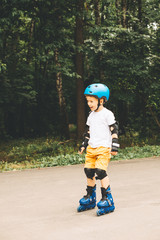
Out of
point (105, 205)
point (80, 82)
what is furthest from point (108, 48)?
point (105, 205)

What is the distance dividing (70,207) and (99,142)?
1036 mm

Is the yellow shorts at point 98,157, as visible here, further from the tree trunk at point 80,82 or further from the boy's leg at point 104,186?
the tree trunk at point 80,82

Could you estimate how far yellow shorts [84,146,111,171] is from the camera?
5.28 meters

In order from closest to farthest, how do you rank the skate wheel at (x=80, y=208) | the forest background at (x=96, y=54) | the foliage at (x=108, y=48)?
the skate wheel at (x=80, y=208) → the foliage at (x=108, y=48) → the forest background at (x=96, y=54)

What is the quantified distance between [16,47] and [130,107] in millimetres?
8831

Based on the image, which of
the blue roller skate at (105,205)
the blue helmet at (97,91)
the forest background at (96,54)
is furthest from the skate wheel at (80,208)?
the forest background at (96,54)

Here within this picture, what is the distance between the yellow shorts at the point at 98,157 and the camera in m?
5.28

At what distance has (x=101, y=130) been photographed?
17.7 feet

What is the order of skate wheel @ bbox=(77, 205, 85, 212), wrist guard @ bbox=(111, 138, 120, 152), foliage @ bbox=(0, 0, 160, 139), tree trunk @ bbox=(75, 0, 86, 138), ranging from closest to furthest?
wrist guard @ bbox=(111, 138, 120, 152) → skate wheel @ bbox=(77, 205, 85, 212) → foliage @ bbox=(0, 0, 160, 139) → tree trunk @ bbox=(75, 0, 86, 138)

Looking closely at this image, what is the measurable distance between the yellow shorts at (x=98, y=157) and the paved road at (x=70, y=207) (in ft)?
2.07

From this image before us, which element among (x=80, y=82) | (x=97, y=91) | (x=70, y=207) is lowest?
(x=70, y=207)

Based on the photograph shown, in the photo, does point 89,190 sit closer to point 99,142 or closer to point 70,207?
point 70,207

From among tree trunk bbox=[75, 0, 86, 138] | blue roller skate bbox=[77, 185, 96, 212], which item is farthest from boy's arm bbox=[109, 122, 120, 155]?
tree trunk bbox=[75, 0, 86, 138]

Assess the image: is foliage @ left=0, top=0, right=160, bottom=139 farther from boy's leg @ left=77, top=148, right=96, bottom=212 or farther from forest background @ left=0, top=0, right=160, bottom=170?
boy's leg @ left=77, top=148, right=96, bottom=212
